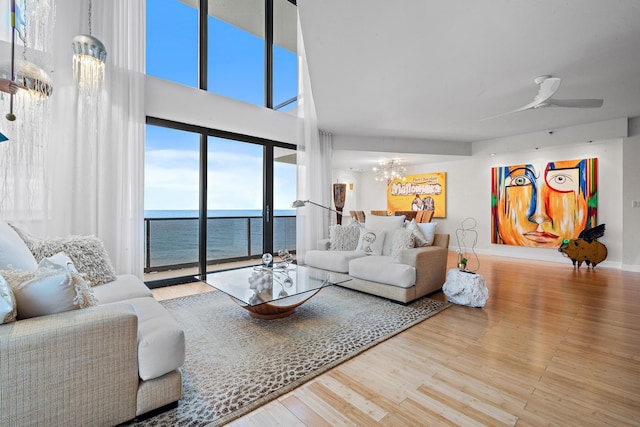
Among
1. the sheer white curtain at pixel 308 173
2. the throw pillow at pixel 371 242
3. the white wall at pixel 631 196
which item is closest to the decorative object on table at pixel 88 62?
the sheer white curtain at pixel 308 173

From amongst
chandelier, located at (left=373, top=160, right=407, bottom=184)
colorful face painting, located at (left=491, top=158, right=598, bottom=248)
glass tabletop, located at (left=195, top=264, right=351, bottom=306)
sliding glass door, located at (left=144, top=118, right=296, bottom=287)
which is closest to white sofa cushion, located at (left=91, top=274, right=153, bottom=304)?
glass tabletop, located at (left=195, top=264, right=351, bottom=306)

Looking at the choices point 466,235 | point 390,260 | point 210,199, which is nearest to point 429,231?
point 390,260

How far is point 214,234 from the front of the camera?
479 cm

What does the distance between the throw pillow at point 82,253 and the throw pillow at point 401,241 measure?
2.88 m

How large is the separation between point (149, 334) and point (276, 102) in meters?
4.48

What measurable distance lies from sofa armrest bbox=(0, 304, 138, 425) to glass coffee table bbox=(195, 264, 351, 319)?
96 centimetres

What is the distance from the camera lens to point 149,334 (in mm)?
1360

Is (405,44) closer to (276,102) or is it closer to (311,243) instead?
(276,102)

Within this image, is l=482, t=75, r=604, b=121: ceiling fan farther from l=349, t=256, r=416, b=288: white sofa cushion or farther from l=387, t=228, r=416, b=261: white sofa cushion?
l=349, t=256, r=416, b=288: white sofa cushion

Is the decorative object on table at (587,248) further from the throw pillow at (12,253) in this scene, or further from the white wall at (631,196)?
the throw pillow at (12,253)

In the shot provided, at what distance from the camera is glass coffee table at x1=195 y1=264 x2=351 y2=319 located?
7.59 ft

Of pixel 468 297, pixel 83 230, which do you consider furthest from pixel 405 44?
pixel 83 230

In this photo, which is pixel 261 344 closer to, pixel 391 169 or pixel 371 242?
pixel 371 242

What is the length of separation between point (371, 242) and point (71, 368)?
319 cm
